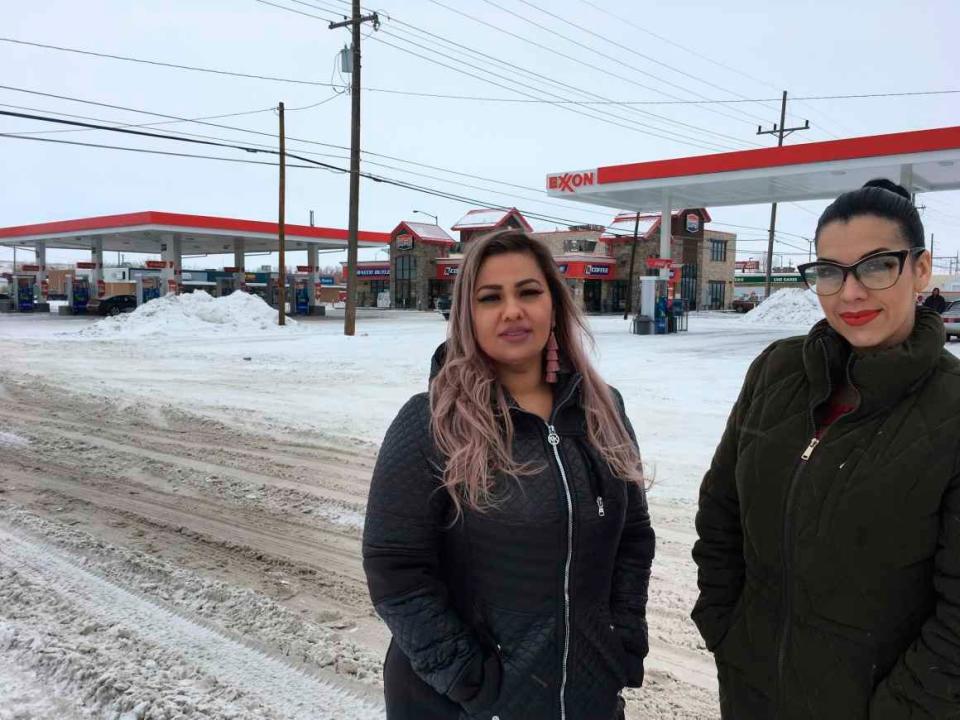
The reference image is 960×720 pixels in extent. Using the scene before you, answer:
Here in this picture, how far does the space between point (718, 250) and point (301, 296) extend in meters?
33.5

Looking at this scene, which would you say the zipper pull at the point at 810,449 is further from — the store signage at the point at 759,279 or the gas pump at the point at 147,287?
the store signage at the point at 759,279

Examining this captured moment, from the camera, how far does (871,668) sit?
5.27ft

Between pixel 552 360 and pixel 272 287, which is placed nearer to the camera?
pixel 552 360

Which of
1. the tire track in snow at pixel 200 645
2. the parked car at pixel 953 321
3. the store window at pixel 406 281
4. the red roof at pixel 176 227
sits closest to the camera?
the tire track in snow at pixel 200 645

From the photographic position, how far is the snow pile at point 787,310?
34.0 m

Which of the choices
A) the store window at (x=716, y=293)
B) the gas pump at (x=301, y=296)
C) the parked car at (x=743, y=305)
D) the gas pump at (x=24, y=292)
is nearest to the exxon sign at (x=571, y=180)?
the gas pump at (x=301, y=296)

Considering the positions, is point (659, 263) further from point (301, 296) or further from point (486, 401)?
point (486, 401)

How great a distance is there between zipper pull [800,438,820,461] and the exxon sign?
77.7ft

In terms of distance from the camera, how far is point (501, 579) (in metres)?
1.78

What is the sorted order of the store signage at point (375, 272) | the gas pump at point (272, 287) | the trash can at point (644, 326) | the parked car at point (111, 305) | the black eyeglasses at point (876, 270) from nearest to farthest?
the black eyeglasses at point (876, 270) → the trash can at point (644, 326) → the parked car at point (111, 305) → the gas pump at point (272, 287) → the store signage at point (375, 272)

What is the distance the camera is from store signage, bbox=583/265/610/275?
47713mm

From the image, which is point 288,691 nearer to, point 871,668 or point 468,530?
point 468,530

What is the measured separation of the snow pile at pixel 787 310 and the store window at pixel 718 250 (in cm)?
1845

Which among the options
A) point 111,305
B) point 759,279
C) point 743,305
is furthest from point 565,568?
point 759,279
